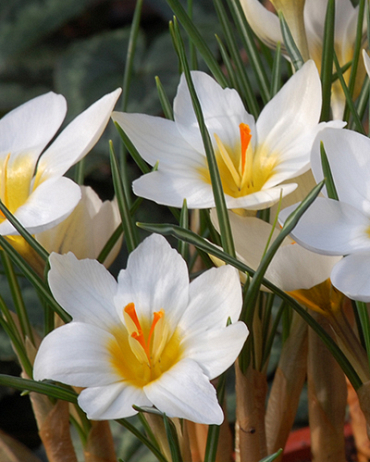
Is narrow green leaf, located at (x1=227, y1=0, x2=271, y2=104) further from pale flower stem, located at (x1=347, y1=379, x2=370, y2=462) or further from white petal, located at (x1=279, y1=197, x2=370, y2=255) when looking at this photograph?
pale flower stem, located at (x1=347, y1=379, x2=370, y2=462)

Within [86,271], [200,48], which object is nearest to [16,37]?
[200,48]

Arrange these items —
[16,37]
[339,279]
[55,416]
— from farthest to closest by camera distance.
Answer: [16,37]
[55,416]
[339,279]

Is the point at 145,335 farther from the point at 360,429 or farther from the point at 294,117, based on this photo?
the point at 360,429

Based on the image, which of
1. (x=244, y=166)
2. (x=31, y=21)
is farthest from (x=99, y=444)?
(x=31, y=21)

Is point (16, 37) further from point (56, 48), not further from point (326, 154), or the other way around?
point (326, 154)

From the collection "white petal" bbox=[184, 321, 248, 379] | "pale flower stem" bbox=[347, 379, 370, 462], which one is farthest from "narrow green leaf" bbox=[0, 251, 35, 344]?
"pale flower stem" bbox=[347, 379, 370, 462]

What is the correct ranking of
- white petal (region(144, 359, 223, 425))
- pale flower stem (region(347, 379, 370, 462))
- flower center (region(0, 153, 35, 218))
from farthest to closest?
pale flower stem (region(347, 379, 370, 462))
flower center (region(0, 153, 35, 218))
white petal (region(144, 359, 223, 425))

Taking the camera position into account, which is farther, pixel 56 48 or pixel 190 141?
pixel 56 48
